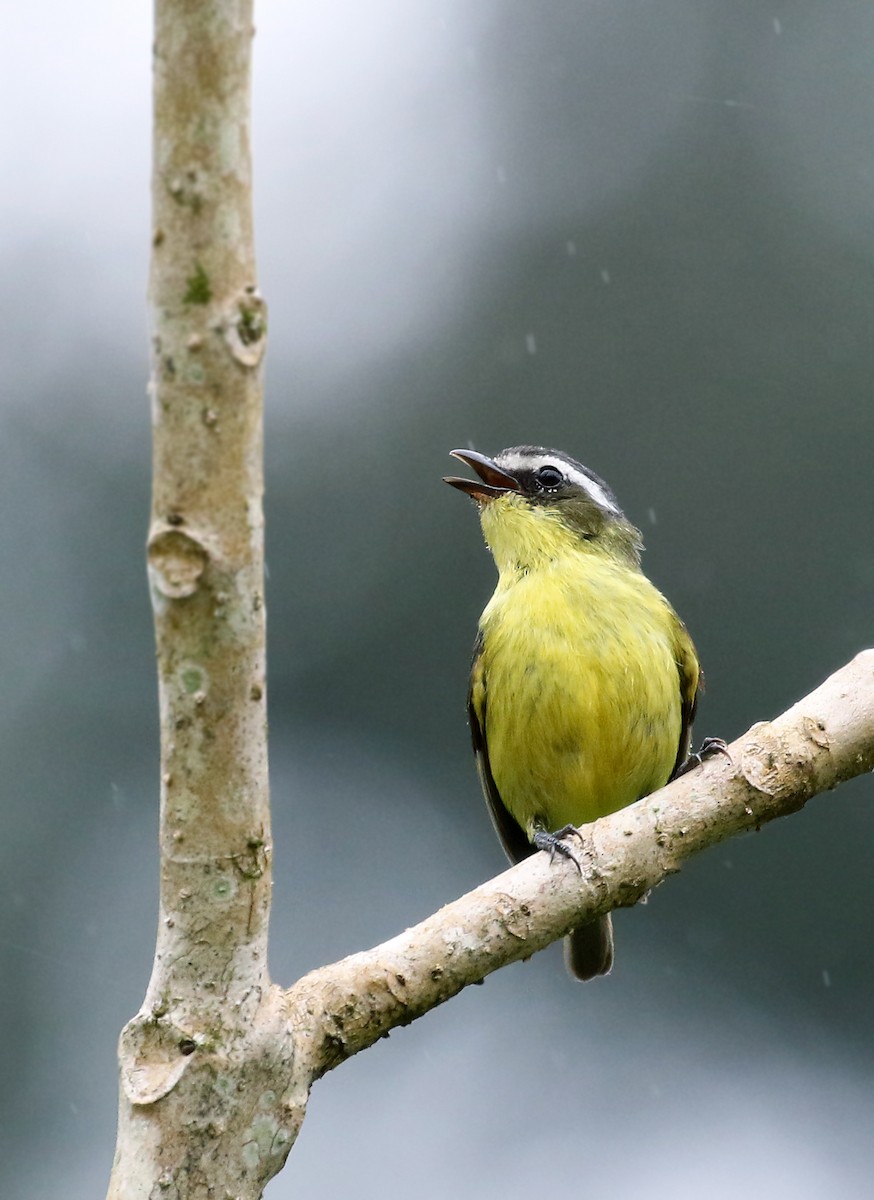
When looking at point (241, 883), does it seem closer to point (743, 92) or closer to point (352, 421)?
point (352, 421)

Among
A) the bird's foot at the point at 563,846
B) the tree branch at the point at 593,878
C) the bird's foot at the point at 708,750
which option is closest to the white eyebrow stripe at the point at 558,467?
the bird's foot at the point at 708,750

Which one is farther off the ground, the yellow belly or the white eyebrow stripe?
the white eyebrow stripe

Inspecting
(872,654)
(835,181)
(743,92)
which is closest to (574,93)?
(743,92)

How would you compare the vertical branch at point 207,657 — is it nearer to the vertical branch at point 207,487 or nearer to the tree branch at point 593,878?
the vertical branch at point 207,487

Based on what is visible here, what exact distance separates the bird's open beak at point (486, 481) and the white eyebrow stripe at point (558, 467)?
4cm

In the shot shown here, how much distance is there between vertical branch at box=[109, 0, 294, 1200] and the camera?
236 cm

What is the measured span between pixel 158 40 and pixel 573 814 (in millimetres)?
3286

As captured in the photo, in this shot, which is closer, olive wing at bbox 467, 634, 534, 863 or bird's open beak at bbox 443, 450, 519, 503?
olive wing at bbox 467, 634, 534, 863

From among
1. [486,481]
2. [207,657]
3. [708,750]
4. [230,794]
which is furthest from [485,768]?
[207,657]

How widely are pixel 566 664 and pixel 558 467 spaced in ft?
3.09

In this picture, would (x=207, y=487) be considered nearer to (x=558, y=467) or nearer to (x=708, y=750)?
(x=708, y=750)

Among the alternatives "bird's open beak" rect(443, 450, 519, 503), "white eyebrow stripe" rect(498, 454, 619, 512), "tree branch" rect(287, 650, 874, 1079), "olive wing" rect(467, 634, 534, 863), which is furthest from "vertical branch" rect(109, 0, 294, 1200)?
"white eyebrow stripe" rect(498, 454, 619, 512)

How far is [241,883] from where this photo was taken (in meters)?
2.82

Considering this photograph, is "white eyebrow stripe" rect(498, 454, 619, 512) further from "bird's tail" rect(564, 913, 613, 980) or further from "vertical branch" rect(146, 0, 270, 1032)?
"vertical branch" rect(146, 0, 270, 1032)
